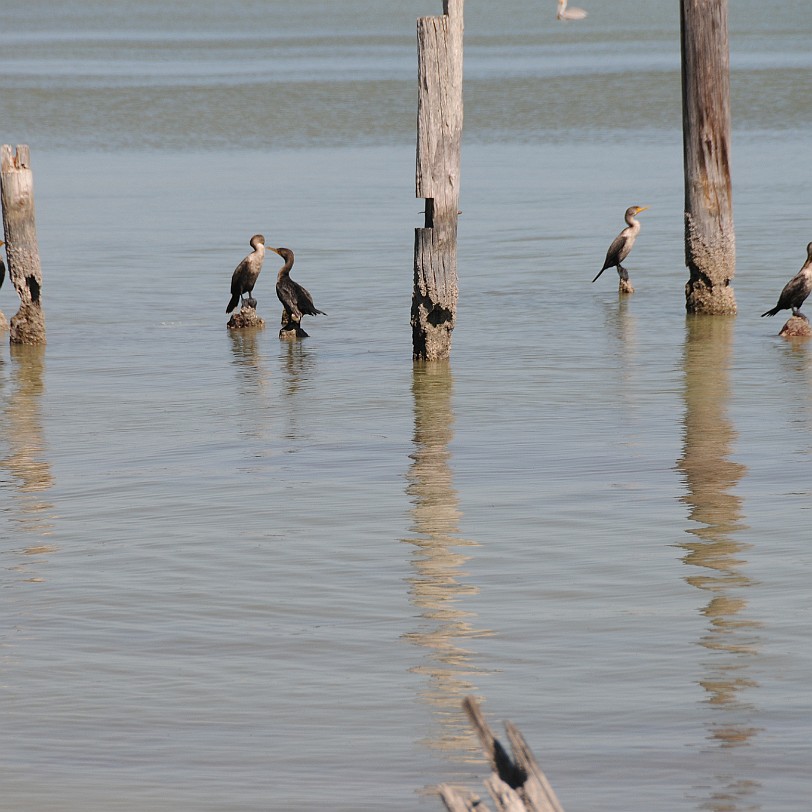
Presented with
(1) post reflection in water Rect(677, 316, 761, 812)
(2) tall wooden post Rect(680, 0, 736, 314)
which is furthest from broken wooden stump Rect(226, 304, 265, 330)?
(1) post reflection in water Rect(677, 316, 761, 812)

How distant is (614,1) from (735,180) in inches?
2098

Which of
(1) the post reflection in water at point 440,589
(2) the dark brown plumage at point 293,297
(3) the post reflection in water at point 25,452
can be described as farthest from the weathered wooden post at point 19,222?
(1) the post reflection in water at point 440,589

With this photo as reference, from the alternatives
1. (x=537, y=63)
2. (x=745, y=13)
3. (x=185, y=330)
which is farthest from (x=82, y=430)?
(x=745, y=13)

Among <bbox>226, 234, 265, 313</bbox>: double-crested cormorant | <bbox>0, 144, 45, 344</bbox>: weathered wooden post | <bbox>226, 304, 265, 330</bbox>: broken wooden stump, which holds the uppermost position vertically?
<bbox>0, 144, 45, 344</bbox>: weathered wooden post

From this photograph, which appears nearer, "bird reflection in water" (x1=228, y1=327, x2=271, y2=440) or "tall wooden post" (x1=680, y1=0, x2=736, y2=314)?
"bird reflection in water" (x1=228, y1=327, x2=271, y2=440)

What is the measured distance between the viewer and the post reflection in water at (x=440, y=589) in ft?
17.0

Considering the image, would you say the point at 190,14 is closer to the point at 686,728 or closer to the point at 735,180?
the point at 735,180

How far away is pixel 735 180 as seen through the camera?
77.4 ft

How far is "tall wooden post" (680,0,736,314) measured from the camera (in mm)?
12406

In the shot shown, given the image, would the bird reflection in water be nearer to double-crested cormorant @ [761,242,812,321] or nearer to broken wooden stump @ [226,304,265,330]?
broken wooden stump @ [226,304,265,330]

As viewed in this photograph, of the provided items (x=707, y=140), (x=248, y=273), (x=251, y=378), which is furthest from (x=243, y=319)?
(x=707, y=140)

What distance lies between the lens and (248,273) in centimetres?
1361

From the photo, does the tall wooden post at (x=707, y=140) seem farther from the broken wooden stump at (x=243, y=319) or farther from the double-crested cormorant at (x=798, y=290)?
the broken wooden stump at (x=243, y=319)

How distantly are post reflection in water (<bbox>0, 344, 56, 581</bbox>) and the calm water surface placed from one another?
37 mm
